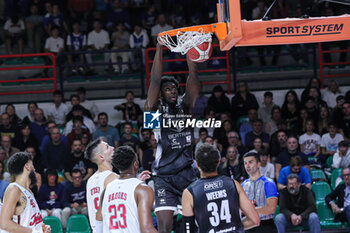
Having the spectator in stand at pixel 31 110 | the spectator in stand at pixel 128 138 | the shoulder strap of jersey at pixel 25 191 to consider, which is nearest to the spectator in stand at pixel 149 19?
the spectator in stand at pixel 31 110

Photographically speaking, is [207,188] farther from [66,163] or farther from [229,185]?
[66,163]

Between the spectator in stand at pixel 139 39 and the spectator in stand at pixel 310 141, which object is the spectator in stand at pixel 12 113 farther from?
the spectator in stand at pixel 310 141

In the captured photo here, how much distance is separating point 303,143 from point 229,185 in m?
7.09

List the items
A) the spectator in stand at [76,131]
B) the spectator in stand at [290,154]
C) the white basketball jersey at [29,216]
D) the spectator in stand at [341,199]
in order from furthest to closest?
1. the spectator in stand at [76,131]
2. the spectator in stand at [290,154]
3. the spectator in stand at [341,199]
4. the white basketball jersey at [29,216]

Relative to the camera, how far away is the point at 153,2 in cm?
1745

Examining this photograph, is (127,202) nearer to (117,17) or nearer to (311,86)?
(311,86)

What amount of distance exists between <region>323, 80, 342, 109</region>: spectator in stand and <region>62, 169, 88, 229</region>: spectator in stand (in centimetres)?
626

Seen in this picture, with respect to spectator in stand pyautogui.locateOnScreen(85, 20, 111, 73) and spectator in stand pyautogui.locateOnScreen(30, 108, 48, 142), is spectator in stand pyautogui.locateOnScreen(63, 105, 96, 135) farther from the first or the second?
spectator in stand pyautogui.locateOnScreen(85, 20, 111, 73)

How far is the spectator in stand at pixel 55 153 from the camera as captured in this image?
1198 cm

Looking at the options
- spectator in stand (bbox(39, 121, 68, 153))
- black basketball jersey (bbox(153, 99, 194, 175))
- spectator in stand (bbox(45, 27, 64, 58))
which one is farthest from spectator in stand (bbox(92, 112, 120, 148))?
black basketball jersey (bbox(153, 99, 194, 175))

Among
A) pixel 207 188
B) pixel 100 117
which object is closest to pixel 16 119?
pixel 100 117

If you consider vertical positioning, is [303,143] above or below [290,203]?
above

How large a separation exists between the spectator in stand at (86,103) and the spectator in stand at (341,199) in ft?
19.9

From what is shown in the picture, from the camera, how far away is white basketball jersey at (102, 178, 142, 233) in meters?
5.71
